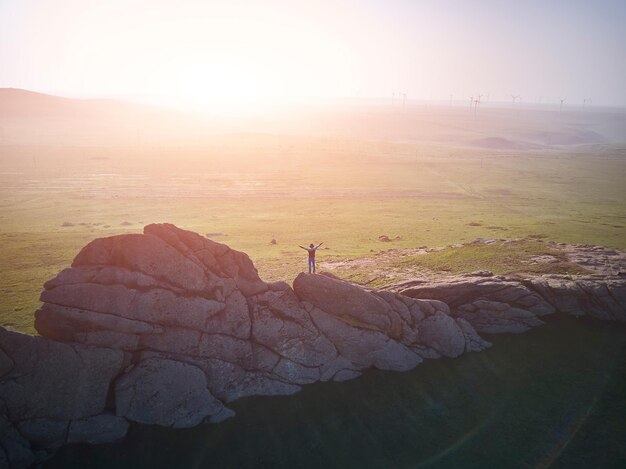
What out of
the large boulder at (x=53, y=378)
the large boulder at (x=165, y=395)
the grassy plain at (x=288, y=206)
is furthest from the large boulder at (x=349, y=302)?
the grassy plain at (x=288, y=206)

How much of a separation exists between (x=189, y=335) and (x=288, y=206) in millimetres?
83610

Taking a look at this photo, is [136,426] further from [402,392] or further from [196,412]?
[402,392]


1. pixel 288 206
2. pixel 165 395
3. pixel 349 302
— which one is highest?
pixel 349 302

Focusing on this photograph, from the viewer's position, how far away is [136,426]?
28.0m

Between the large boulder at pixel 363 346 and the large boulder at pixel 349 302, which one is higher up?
the large boulder at pixel 349 302

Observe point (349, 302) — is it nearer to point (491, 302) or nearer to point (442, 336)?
point (442, 336)

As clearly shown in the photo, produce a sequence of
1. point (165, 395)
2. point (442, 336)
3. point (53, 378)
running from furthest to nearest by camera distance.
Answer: point (442, 336), point (165, 395), point (53, 378)

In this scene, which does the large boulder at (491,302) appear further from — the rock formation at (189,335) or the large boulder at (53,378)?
the large boulder at (53,378)

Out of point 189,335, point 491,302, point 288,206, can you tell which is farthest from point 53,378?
point 288,206

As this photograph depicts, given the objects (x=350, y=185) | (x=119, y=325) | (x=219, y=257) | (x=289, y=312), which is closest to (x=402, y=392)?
(x=289, y=312)

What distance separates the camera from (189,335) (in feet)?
104

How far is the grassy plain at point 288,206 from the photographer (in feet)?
212

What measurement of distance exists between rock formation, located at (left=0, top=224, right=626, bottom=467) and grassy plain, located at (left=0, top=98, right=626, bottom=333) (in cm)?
1244

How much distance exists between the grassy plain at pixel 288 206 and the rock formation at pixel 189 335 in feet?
40.8
